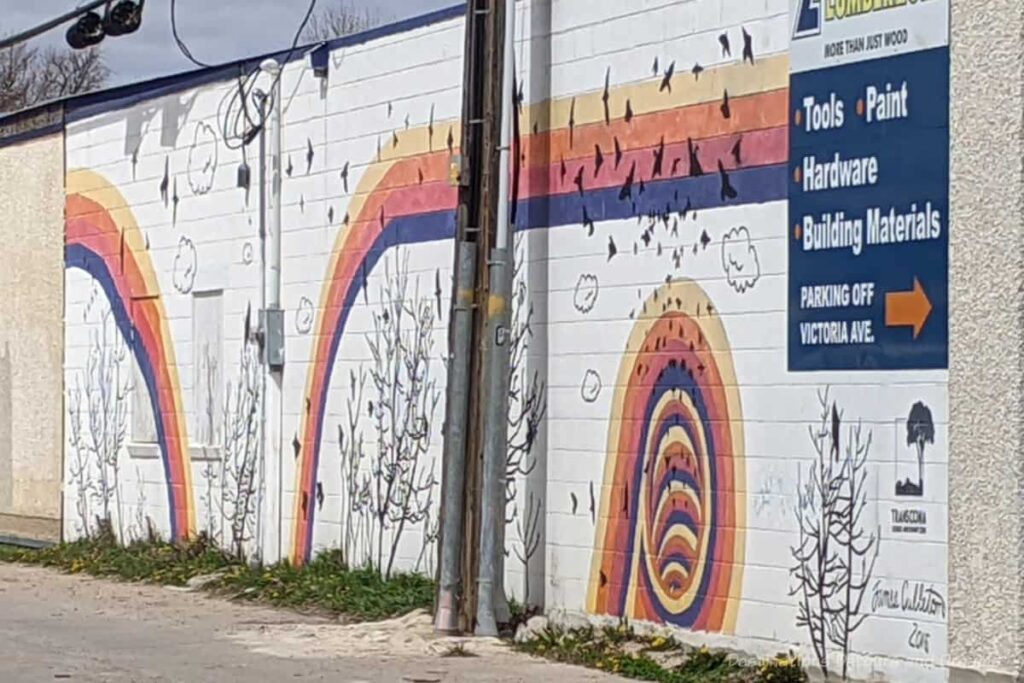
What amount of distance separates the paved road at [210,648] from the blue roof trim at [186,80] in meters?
4.60

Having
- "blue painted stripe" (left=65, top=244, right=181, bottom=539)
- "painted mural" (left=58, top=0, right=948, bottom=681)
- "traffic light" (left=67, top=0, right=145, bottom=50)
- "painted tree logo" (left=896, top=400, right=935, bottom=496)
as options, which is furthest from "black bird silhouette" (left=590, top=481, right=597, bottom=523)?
"traffic light" (left=67, top=0, right=145, bottom=50)

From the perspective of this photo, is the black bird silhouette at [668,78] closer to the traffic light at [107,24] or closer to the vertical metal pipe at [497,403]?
the vertical metal pipe at [497,403]

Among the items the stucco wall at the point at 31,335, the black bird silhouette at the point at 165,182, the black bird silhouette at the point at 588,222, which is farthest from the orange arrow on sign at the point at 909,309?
the stucco wall at the point at 31,335

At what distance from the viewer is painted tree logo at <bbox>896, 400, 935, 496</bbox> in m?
11.1

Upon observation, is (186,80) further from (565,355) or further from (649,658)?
(649,658)

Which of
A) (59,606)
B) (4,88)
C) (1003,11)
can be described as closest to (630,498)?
(1003,11)

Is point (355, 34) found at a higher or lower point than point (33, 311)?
higher

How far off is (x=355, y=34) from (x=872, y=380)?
6987 mm

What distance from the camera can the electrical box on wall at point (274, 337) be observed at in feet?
59.1

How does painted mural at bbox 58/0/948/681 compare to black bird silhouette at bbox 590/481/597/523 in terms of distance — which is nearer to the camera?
painted mural at bbox 58/0/948/681

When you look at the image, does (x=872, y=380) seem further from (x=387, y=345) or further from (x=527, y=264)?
(x=387, y=345)

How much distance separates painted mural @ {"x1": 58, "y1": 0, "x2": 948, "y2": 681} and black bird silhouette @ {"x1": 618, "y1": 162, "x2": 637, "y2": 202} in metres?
0.02

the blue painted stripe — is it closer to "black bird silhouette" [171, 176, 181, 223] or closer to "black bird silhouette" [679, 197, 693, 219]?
"black bird silhouette" [171, 176, 181, 223]

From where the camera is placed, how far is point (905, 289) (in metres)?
11.3
